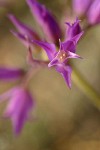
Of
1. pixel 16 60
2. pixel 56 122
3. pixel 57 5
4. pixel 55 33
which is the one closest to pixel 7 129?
pixel 56 122

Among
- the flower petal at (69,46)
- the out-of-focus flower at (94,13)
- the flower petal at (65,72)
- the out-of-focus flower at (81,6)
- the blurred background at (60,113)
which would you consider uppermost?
the out-of-focus flower at (81,6)

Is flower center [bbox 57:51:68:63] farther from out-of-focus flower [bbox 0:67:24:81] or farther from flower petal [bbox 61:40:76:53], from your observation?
out-of-focus flower [bbox 0:67:24:81]

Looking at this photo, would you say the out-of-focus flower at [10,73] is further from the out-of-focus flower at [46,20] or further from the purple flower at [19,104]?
the out-of-focus flower at [46,20]

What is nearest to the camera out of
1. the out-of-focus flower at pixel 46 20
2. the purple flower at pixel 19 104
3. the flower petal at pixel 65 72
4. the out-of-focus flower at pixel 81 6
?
the flower petal at pixel 65 72

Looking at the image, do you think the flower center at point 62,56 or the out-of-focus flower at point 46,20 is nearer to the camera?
the flower center at point 62,56

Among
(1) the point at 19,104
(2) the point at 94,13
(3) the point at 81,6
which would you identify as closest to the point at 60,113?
(1) the point at 19,104

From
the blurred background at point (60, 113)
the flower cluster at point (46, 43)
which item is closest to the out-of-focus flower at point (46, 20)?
the flower cluster at point (46, 43)
